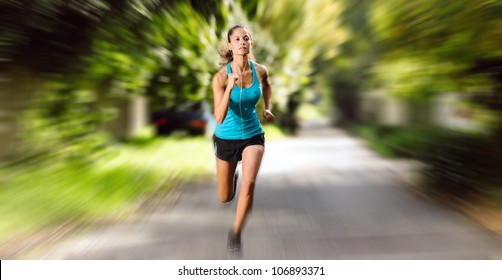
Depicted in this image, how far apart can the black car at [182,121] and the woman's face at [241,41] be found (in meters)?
10.3

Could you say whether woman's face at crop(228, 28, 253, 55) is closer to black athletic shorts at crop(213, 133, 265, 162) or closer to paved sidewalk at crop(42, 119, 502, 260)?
black athletic shorts at crop(213, 133, 265, 162)

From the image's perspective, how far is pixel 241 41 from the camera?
159 inches

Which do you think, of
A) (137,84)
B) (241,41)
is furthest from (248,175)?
(137,84)

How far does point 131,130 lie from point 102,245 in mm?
12412

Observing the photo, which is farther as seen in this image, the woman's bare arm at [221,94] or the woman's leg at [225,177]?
the woman's leg at [225,177]

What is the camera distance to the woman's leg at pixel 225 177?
442cm

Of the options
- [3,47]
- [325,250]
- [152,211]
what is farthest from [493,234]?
[3,47]

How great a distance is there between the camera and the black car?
1478 cm

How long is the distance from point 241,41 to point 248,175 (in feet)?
3.55

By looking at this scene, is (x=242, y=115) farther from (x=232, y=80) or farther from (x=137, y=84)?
(x=137, y=84)

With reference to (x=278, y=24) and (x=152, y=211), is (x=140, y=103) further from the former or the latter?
(x=152, y=211)

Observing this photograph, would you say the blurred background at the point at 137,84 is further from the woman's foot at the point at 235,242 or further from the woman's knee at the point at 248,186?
the woman's foot at the point at 235,242

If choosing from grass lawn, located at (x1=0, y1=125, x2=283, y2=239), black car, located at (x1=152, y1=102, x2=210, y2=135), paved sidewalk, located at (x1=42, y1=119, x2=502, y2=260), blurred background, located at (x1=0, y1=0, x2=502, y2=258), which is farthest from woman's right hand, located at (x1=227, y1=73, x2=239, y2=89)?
black car, located at (x1=152, y1=102, x2=210, y2=135)

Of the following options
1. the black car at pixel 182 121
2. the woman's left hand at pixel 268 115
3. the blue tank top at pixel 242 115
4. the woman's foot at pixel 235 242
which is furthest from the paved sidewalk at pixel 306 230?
the black car at pixel 182 121
